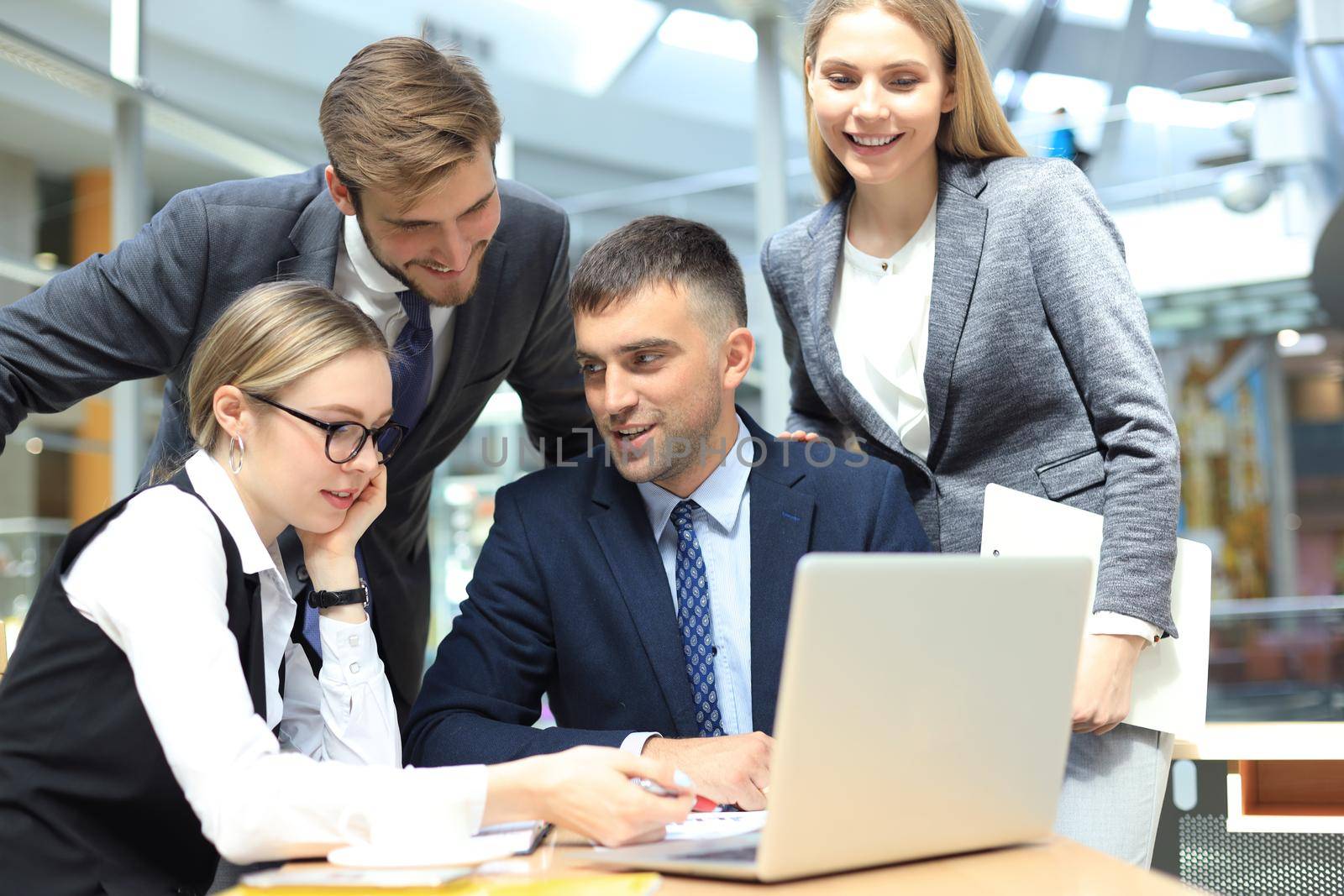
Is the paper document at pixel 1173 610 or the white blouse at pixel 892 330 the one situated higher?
the white blouse at pixel 892 330

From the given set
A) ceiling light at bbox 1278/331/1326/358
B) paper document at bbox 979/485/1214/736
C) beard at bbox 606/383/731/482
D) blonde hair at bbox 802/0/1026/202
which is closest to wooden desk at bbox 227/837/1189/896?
paper document at bbox 979/485/1214/736

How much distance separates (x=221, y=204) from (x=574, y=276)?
0.62m

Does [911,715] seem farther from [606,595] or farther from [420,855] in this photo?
[606,595]

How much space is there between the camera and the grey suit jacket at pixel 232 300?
6.43ft

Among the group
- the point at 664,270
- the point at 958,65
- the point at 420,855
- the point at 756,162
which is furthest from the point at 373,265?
the point at 756,162

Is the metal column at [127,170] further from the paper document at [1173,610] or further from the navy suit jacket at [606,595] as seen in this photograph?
the paper document at [1173,610]

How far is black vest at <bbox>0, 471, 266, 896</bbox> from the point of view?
50.1 inches

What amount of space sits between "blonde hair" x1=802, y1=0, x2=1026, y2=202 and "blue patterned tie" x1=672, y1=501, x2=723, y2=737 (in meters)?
0.72

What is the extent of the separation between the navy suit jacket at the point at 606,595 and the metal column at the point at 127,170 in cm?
330

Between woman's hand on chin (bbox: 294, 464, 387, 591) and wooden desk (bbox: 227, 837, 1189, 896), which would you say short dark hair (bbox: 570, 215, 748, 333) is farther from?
wooden desk (bbox: 227, 837, 1189, 896)

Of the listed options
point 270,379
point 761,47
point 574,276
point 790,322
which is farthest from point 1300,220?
point 270,379

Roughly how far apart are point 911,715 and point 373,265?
1.38m

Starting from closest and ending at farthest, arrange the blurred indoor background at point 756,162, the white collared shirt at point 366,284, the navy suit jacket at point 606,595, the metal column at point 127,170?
the navy suit jacket at point 606,595
the white collared shirt at point 366,284
the metal column at point 127,170
the blurred indoor background at point 756,162

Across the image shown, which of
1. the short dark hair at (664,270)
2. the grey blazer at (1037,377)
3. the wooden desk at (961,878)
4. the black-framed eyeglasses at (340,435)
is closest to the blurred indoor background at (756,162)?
the grey blazer at (1037,377)
